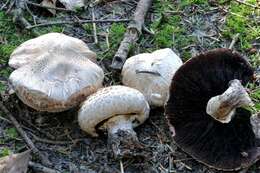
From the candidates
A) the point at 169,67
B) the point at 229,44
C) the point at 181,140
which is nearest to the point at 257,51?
the point at 229,44

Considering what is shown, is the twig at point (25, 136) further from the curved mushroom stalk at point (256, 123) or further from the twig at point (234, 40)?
the twig at point (234, 40)

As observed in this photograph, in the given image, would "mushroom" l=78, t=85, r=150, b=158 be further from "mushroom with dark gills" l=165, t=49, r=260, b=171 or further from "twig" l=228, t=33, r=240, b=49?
"twig" l=228, t=33, r=240, b=49

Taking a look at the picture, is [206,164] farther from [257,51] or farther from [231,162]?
[257,51]

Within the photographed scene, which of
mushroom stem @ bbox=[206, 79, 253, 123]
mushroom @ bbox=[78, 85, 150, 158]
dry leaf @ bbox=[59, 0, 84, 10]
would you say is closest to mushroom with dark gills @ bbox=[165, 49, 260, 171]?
mushroom stem @ bbox=[206, 79, 253, 123]

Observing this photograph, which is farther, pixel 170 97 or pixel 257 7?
pixel 257 7

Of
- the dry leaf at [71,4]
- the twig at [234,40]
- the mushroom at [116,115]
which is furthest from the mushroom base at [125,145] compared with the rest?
the dry leaf at [71,4]

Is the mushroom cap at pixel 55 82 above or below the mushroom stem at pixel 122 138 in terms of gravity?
above
